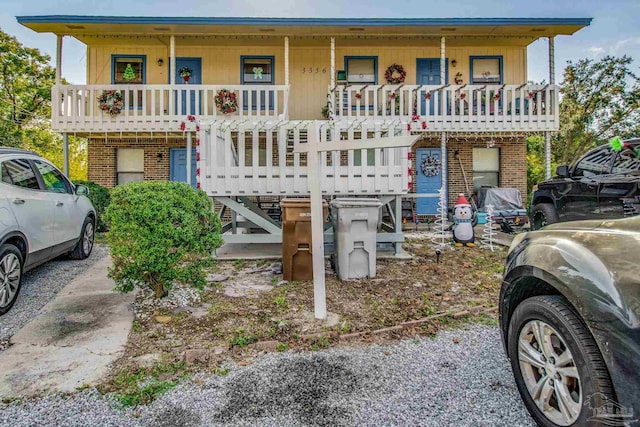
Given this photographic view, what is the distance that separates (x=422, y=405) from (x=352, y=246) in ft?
9.37

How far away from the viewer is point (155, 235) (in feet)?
11.9

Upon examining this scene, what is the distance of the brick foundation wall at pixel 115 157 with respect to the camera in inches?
463

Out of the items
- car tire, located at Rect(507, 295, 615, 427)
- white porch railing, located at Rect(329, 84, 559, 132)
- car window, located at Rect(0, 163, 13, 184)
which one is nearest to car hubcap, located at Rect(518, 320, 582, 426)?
car tire, located at Rect(507, 295, 615, 427)

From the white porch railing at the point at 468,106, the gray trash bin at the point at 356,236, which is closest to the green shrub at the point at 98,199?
the white porch railing at the point at 468,106

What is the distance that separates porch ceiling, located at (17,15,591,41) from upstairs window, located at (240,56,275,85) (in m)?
1.03

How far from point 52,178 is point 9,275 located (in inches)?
72.5

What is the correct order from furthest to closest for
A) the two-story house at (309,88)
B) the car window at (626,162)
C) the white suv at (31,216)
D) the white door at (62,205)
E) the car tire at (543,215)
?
the two-story house at (309,88), the car tire at (543,215), the car window at (626,162), the white door at (62,205), the white suv at (31,216)

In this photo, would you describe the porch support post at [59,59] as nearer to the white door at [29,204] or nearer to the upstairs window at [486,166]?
the white door at [29,204]

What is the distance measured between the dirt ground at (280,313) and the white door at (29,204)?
1362 millimetres

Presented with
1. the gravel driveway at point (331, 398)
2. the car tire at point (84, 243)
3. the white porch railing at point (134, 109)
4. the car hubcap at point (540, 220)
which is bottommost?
the gravel driveway at point (331, 398)

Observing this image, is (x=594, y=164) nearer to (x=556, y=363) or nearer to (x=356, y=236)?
(x=356, y=236)

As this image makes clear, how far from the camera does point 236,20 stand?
34.6ft

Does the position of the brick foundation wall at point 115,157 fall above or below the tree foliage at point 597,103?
below

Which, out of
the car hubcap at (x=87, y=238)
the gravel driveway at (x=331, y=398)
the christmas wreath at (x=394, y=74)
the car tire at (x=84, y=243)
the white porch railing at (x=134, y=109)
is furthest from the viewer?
the christmas wreath at (x=394, y=74)
